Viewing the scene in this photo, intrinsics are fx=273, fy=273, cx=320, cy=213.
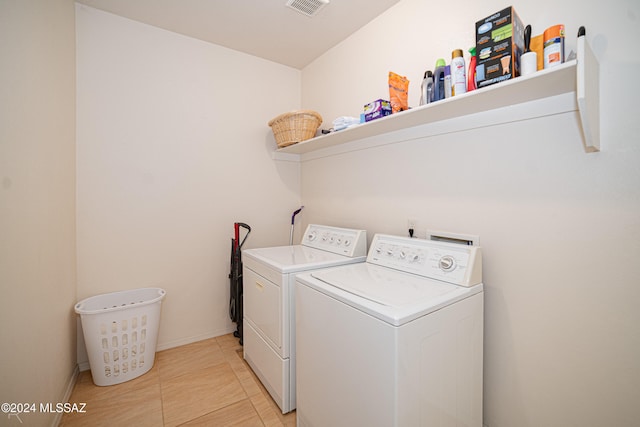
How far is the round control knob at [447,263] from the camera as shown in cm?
129

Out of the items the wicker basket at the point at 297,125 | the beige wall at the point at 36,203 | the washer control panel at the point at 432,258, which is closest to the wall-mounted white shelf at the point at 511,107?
the wicker basket at the point at 297,125

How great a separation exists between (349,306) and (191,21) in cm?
236

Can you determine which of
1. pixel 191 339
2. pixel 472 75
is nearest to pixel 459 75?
pixel 472 75

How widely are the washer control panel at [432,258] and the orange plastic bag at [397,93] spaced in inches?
30.4

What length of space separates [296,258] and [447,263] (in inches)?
35.6

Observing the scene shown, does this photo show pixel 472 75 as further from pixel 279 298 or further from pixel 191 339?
pixel 191 339

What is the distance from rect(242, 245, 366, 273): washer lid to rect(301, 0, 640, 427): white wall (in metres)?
0.49

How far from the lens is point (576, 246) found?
1097mm

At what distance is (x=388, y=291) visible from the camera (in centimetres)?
115

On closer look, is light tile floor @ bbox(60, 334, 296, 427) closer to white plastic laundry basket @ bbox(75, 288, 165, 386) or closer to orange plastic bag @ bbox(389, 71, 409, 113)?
white plastic laundry basket @ bbox(75, 288, 165, 386)

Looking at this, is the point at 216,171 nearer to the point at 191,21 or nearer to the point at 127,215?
the point at 127,215

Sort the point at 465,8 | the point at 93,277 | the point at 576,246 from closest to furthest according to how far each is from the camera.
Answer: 1. the point at 576,246
2. the point at 465,8
3. the point at 93,277

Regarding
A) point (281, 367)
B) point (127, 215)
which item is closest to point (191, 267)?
point (127, 215)

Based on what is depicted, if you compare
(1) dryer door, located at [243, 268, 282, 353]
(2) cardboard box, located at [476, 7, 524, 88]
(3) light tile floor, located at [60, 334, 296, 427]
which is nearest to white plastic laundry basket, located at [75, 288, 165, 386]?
(3) light tile floor, located at [60, 334, 296, 427]
